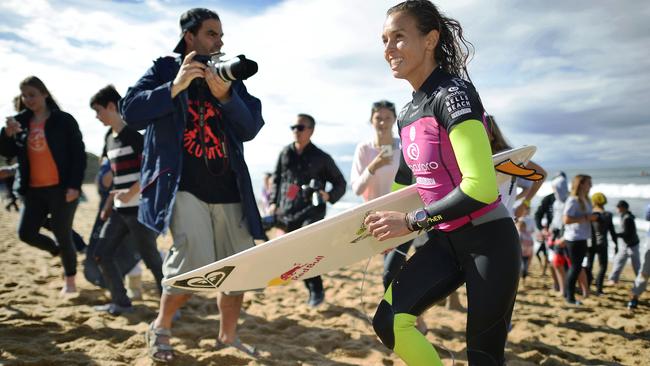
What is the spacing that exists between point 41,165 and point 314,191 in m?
3.03

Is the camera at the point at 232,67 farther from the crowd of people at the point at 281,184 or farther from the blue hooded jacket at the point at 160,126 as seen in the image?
the blue hooded jacket at the point at 160,126

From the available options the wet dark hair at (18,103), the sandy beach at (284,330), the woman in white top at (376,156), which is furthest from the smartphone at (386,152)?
the wet dark hair at (18,103)

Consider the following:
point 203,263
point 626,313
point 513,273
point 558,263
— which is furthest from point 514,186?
point 558,263

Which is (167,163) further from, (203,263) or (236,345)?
(236,345)

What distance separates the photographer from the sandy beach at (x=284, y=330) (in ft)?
10.7

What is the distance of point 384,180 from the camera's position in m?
4.52

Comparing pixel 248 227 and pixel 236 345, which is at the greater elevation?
pixel 248 227

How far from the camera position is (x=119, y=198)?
4035 millimetres

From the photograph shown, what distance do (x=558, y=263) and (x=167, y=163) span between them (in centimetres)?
599

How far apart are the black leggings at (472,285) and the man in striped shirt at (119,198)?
2783 millimetres

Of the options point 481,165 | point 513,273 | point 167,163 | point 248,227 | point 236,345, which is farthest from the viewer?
point 236,345

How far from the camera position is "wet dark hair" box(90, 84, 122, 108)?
14.1ft

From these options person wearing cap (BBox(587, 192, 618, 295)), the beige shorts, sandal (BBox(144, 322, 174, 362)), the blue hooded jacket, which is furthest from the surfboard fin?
person wearing cap (BBox(587, 192, 618, 295))

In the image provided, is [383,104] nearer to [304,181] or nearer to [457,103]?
[304,181]
